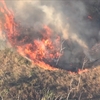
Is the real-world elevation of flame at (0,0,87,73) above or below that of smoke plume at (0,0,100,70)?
below

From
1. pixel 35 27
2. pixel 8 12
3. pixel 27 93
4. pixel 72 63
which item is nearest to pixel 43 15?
pixel 35 27

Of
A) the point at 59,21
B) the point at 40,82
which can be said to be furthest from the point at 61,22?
the point at 40,82

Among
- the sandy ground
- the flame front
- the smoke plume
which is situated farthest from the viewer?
the smoke plume

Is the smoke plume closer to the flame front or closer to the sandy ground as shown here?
the flame front

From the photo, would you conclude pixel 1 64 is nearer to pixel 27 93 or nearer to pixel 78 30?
pixel 27 93

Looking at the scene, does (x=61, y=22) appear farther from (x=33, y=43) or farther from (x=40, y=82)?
(x=40, y=82)

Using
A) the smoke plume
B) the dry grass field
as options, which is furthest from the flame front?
the dry grass field
